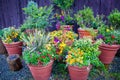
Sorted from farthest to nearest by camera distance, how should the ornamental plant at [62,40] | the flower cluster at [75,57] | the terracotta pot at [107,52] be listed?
the terracotta pot at [107,52]
the ornamental plant at [62,40]
the flower cluster at [75,57]

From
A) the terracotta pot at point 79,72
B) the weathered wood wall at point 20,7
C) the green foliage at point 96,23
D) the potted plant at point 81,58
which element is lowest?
the terracotta pot at point 79,72

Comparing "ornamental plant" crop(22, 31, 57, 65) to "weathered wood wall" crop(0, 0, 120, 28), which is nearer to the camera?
"ornamental plant" crop(22, 31, 57, 65)

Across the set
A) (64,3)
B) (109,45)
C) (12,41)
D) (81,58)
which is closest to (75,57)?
(81,58)

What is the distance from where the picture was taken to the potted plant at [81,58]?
3.03 metres

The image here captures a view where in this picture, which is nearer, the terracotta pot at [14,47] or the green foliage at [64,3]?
the terracotta pot at [14,47]

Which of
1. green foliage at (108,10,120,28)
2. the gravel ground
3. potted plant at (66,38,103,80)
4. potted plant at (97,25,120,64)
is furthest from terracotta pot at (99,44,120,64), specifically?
green foliage at (108,10,120,28)

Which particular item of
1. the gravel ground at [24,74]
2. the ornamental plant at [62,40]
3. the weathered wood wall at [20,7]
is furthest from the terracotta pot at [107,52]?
the weathered wood wall at [20,7]

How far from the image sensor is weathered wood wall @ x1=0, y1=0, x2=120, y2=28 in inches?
185

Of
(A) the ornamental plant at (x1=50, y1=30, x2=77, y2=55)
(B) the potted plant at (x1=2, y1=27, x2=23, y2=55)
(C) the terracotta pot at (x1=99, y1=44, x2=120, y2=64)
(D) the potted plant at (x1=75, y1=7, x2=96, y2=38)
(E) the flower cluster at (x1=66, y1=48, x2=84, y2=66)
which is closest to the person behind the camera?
(E) the flower cluster at (x1=66, y1=48, x2=84, y2=66)

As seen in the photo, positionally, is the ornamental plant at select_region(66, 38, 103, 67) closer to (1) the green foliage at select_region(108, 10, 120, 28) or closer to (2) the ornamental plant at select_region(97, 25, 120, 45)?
(2) the ornamental plant at select_region(97, 25, 120, 45)

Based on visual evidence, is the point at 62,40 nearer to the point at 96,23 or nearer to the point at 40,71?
the point at 40,71

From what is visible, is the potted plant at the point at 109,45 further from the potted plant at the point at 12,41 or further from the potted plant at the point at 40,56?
the potted plant at the point at 12,41

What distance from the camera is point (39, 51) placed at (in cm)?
319

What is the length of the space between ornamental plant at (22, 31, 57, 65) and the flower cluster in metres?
0.34
